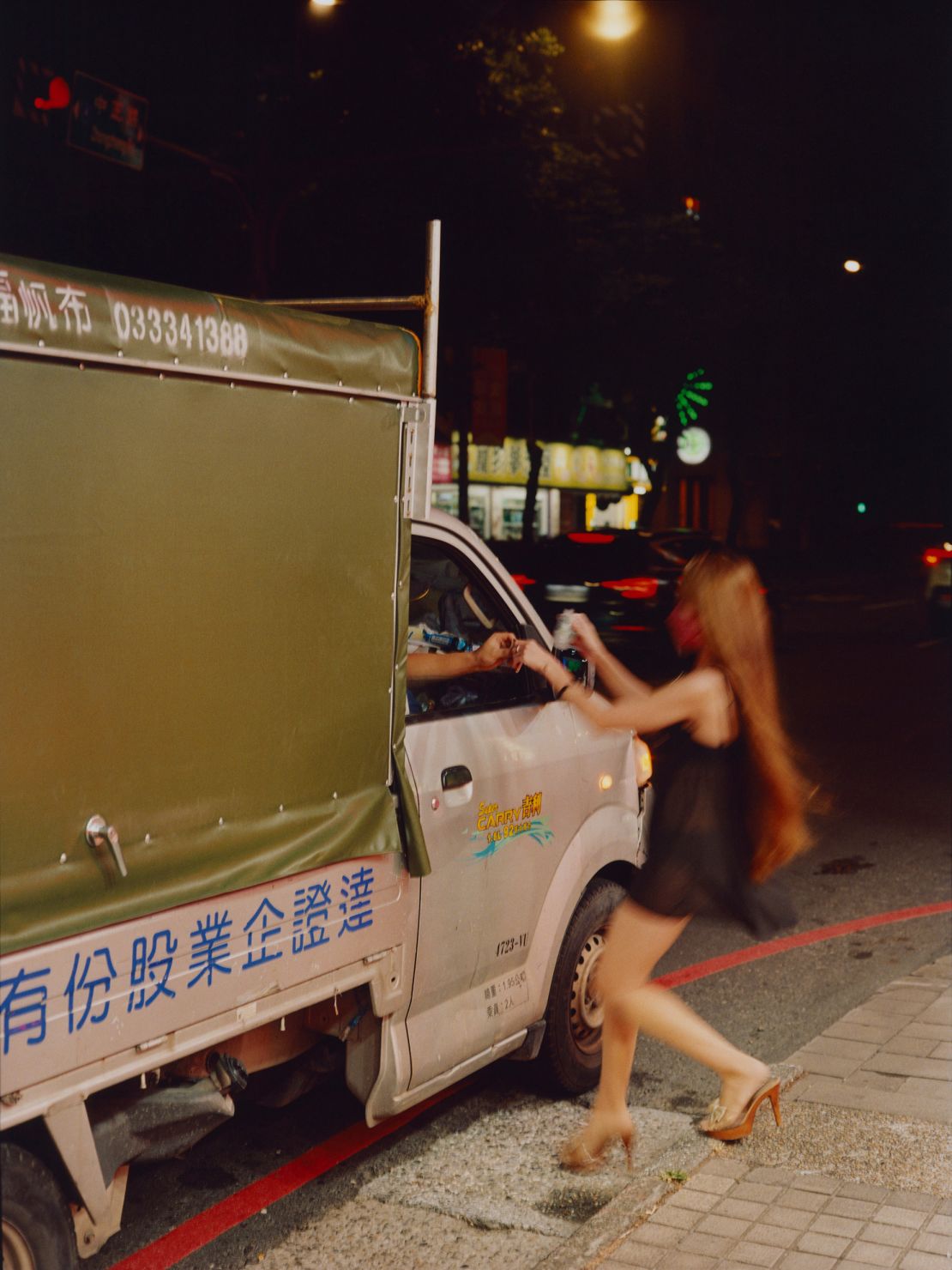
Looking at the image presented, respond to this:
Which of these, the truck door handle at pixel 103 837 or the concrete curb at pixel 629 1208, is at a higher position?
the truck door handle at pixel 103 837

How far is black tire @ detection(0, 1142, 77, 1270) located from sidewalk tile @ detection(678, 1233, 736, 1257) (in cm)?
157

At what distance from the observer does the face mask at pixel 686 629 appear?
4.09 m

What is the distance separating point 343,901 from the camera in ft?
11.6

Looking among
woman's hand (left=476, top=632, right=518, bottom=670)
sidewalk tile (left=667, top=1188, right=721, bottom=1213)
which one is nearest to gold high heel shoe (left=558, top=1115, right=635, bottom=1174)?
sidewalk tile (left=667, top=1188, right=721, bottom=1213)

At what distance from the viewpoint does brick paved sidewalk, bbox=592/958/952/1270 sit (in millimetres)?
3572

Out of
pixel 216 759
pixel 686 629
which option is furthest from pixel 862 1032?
pixel 216 759

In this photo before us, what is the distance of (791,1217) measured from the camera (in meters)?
3.78

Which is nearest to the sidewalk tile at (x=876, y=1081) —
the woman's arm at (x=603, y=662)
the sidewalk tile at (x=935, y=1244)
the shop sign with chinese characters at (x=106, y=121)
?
the sidewalk tile at (x=935, y=1244)

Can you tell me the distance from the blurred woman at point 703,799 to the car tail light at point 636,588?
1350cm

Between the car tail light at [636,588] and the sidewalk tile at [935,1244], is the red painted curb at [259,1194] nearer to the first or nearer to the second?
the sidewalk tile at [935,1244]

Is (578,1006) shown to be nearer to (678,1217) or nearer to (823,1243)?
(678,1217)

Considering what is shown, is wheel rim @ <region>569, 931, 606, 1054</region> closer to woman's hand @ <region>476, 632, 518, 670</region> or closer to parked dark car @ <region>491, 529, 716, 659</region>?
woman's hand @ <region>476, 632, 518, 670</region>

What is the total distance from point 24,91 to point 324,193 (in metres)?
6.82

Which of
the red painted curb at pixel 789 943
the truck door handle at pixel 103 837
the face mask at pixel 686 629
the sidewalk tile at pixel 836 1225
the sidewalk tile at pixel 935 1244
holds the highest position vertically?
the face mask at pixel 686 629
